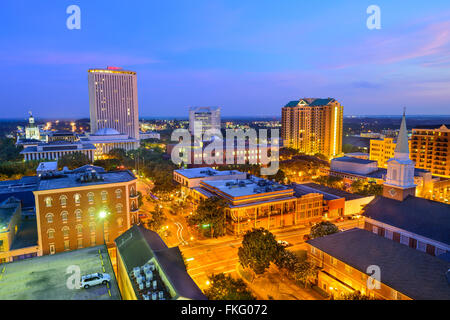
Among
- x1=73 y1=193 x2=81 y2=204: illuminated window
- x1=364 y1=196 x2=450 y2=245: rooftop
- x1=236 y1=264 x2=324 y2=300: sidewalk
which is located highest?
x1=73 y1=193 x2=81 y2=204: illuminated window

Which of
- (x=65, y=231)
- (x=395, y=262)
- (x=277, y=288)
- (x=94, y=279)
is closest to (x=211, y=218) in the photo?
(x=277, y=288)

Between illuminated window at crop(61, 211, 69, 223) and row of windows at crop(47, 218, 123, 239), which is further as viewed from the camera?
illuminated window at crop(61, 211, 69, 223)

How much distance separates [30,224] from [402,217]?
6120 centimetres

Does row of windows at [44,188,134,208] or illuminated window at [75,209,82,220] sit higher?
row of windows at [44,188,134,208]

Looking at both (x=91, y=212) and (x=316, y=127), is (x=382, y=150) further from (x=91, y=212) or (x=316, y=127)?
(x=91, y=212)

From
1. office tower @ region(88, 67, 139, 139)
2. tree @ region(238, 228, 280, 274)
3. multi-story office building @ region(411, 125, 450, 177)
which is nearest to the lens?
tree @ region(238, 228, 280, 274)

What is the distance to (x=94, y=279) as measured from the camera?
24.9 meters

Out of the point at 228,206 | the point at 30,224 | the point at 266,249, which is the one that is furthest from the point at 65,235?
the point at 266,249

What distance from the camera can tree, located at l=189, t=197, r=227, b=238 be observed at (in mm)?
50000

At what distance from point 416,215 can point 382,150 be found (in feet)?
298

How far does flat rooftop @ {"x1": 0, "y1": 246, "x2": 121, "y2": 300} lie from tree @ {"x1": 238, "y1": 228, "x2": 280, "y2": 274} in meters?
16.6

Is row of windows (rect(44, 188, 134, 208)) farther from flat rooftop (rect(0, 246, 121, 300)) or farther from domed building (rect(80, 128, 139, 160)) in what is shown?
domed building (rect(80, 128, 139, 160))

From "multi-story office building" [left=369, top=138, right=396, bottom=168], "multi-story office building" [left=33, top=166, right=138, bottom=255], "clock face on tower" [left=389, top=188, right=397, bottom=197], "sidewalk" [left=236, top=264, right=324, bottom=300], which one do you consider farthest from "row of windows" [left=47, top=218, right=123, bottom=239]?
"multi-story office building" [left=369, top=138, right=396, bottom=168]

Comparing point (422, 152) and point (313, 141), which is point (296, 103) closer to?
point (313, 141)
